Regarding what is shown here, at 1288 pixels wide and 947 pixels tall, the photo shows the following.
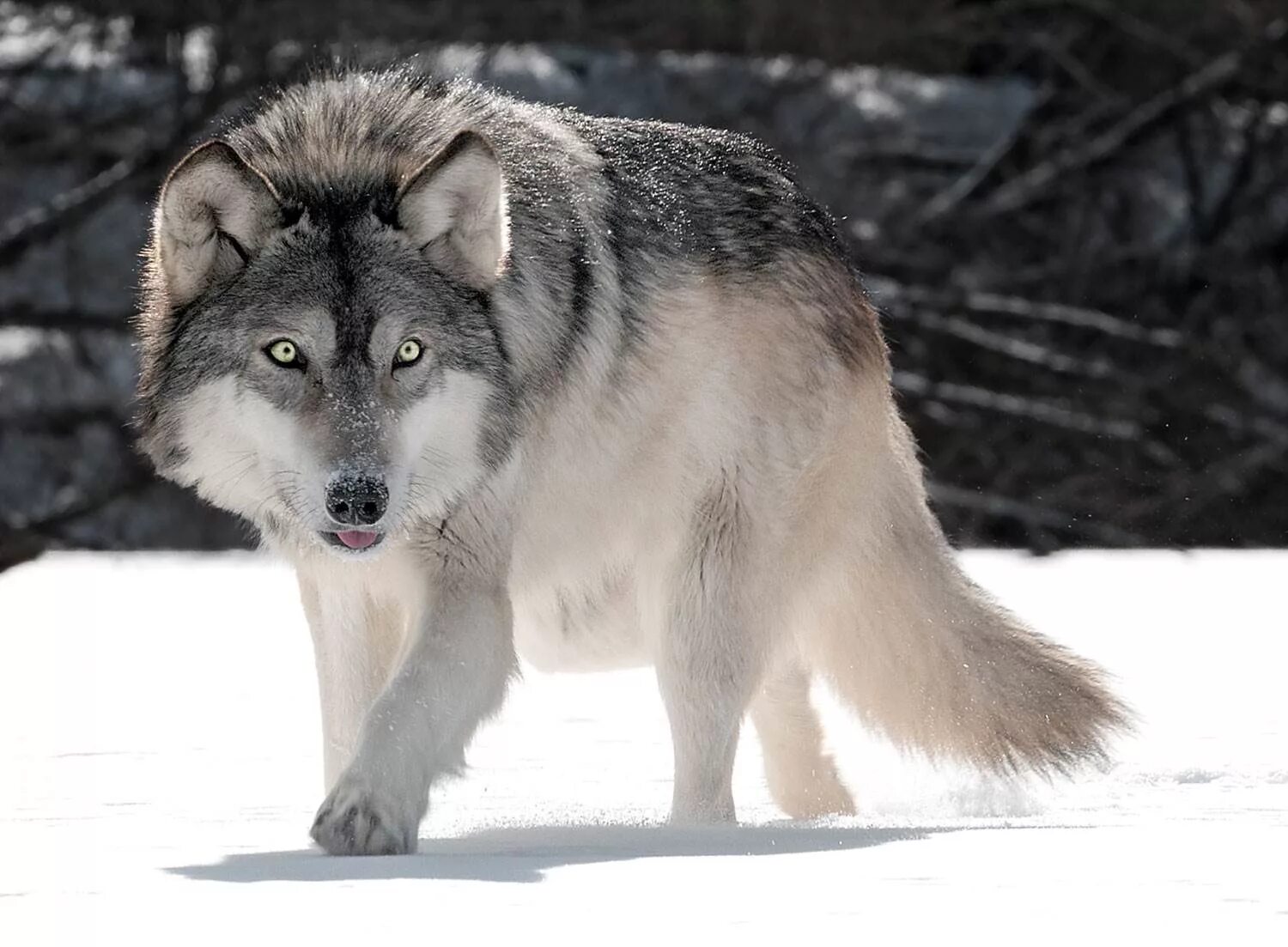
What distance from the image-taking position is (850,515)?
4.80m

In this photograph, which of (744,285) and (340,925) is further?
(744,285)

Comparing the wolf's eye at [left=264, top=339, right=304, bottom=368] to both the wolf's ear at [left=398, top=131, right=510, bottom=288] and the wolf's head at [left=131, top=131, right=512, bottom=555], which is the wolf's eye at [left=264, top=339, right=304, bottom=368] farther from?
the wolf's ear at [left=398, top=131, right=510, bottom=288]

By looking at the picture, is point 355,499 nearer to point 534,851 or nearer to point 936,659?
point 534,851

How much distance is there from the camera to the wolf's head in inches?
144

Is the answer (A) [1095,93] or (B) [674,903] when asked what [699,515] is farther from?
(A) [1095,93]

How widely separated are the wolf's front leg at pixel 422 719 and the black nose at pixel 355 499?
13.7 inches

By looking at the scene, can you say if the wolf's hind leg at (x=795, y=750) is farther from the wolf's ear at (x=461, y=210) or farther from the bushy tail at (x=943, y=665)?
the wolf's ear at (x=461, y=210)

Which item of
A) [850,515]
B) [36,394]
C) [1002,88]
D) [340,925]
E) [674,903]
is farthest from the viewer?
[1002,88]

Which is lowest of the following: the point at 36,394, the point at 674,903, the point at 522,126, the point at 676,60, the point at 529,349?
the point at 36,394

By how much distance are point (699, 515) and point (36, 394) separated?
34.8ft

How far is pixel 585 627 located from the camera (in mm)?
4723

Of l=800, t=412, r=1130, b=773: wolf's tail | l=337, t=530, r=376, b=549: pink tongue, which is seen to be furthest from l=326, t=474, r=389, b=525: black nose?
l=800, t=412, r=1130, b=773: wolf's tail

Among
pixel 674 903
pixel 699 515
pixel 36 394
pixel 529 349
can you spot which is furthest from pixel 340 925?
pixel 36 394

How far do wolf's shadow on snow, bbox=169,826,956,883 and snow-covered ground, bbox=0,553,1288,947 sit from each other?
0.05 feet
